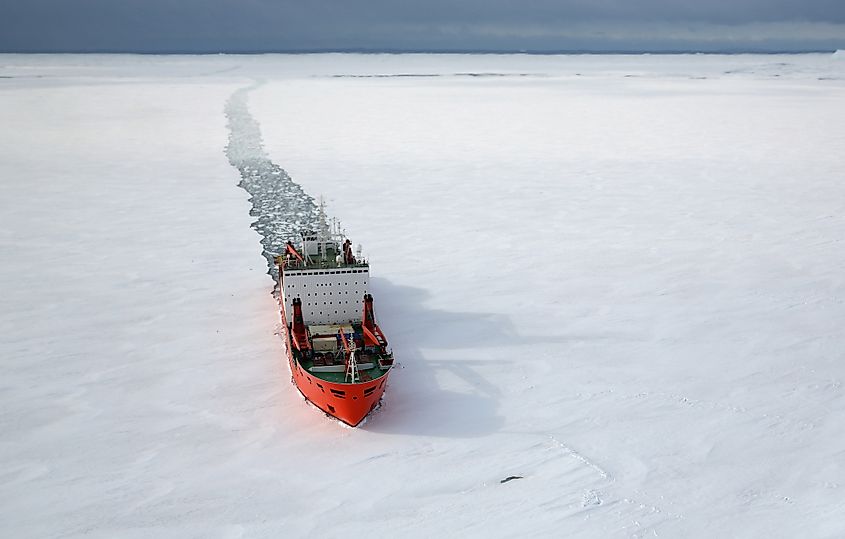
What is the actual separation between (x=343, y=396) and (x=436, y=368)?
2.20 meters

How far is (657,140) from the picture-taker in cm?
2961

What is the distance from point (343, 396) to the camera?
8.54m

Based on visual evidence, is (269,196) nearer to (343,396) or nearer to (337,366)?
(337,366)

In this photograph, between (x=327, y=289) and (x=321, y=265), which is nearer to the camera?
(x=327, y=289)

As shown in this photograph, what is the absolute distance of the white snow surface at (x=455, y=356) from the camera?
24.7ft

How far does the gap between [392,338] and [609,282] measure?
458 centimetres

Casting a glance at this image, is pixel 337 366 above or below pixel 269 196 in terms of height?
above

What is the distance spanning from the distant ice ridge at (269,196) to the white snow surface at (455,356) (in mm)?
603

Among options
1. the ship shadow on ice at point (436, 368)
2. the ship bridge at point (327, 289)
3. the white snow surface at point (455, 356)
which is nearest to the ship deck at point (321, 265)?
the ship bridge at point (327, 289)

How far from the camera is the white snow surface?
7539 millimetres

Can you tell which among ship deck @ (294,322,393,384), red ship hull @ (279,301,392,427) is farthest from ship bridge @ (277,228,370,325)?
red ship hull @ (279,301,392,427)

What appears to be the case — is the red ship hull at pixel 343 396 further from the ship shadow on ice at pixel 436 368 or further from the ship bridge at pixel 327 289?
the ship bridge at pixel 327 289

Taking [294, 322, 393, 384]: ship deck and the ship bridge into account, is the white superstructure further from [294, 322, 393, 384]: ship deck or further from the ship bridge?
[294, 322, 393, 384]: ship deck

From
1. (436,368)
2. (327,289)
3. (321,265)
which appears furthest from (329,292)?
(436,368)
